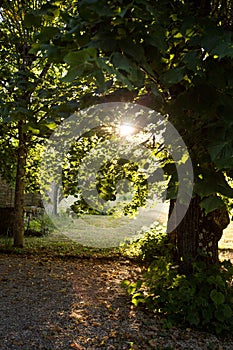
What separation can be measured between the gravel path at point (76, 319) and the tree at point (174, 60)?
52.6 inches

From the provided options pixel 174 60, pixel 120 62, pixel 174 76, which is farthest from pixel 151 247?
pixel 120 62

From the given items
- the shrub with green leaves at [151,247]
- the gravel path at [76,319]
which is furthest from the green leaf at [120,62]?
the shrub with green leaves at [151,247]

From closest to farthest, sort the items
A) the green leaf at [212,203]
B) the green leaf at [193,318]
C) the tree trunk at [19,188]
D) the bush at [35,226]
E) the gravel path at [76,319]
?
the green leaf at [212,203] < the gravel path at [76,319] < the green leaf at [193,318] < the tree trunk at [19,188] < the bush at [35,226]

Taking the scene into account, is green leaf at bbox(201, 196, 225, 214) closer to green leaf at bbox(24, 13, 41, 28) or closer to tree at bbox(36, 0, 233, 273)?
tree at bbox(36, 0, 233, 273)

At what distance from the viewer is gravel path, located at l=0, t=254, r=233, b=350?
2.68m

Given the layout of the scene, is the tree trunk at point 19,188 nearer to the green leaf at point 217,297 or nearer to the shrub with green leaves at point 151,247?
the shrub with green leaves at point 151,247

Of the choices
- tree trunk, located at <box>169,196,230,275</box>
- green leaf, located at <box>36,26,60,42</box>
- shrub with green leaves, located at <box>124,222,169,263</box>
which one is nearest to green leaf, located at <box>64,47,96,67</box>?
green leaf, located at <box>36,26,60,42</box>

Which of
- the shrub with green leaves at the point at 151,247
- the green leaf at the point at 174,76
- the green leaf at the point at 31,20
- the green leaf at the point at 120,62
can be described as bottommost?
the shrub with green leaves at the point at 151,247

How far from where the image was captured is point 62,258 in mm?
6383

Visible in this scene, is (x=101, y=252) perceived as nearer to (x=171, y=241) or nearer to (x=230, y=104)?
(x=171, y=241)

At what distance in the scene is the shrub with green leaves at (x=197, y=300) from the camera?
2998mm

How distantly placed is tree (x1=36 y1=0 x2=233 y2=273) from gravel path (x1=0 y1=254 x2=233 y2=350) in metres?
1.34

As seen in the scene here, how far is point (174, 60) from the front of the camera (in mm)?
2479

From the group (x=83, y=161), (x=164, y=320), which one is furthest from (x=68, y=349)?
(x=83, y=161)
